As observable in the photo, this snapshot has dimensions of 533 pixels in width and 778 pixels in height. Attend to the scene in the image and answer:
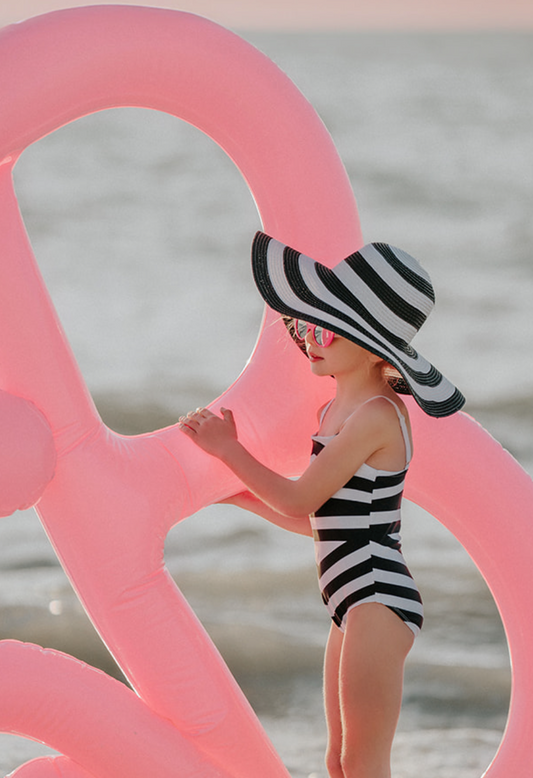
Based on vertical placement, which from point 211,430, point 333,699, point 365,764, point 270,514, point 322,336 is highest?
point 322,336

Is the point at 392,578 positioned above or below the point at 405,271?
below

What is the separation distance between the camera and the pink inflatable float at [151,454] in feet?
5.83

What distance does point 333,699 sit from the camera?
6.21 ft

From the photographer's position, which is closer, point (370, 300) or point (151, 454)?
point (370, 300)

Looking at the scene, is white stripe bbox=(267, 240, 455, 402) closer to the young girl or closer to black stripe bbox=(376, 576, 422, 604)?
the young girl

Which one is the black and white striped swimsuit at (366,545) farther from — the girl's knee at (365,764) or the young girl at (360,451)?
the girl's knee at (365,764)

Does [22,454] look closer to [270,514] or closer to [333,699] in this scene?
[270,514]

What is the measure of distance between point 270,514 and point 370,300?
472 mm

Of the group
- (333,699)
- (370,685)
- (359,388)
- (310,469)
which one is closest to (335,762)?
(333,699)

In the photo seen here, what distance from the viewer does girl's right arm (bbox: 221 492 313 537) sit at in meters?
1.98

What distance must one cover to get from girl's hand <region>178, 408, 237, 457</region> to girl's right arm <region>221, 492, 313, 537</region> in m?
0.23

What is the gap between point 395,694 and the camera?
176cm

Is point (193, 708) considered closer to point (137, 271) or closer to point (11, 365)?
point (11, 365)

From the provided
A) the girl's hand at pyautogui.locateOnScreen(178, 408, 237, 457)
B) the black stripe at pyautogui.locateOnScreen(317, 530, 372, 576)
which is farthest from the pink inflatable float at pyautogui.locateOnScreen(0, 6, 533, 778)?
the black stripe at pyautogui.locateOnScreen(317, 530, 372, 576)
